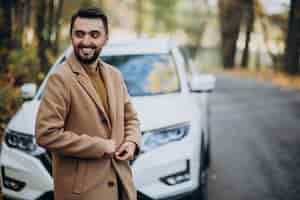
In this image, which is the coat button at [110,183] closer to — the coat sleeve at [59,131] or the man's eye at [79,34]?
the coat sleeve at [59,131]

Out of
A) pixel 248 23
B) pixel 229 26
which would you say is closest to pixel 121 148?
pixel 248 23

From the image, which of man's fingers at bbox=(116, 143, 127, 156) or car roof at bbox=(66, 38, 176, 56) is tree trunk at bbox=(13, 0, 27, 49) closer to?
car roof at bbox=(66, 38, 176, 56)

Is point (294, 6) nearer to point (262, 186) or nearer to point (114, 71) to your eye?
point (262, 186)

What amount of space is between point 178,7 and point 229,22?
12144 millimetres

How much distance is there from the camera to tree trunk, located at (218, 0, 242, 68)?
30.3m

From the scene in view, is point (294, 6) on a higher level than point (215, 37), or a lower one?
higher

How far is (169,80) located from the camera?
538 cm

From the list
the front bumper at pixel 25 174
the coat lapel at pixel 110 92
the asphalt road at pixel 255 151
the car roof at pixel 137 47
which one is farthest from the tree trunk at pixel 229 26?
the coat lapel at pixel 110 92

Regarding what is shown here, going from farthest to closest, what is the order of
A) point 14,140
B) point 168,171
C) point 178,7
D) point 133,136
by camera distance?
point 178,7
point 14,140
point 168,171
point 133,136

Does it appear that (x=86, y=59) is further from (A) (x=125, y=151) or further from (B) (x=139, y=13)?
(B) (x=139, y=13)

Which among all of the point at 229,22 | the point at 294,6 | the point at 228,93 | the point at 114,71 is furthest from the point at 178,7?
the point at 114,71

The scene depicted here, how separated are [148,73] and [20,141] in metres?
1.83

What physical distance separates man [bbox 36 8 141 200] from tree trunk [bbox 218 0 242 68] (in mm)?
27596

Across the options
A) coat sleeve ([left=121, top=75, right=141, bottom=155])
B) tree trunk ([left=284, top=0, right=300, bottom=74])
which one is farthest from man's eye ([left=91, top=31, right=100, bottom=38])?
tree trunk ([left=284, top=0, right=300, bottom=74])
